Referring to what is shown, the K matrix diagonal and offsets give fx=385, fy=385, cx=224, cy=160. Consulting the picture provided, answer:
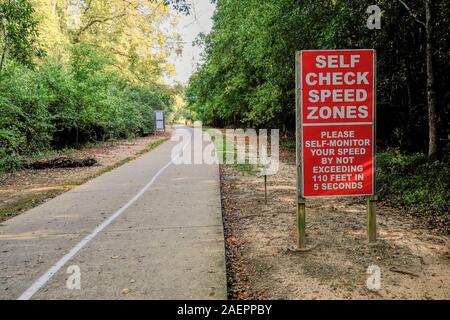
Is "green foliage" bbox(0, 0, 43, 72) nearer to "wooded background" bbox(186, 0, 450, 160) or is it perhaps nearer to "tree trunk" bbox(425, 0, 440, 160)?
"wooded background" bbox(186, 0, 450, 160)

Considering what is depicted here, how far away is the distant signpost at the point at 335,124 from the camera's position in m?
5.64

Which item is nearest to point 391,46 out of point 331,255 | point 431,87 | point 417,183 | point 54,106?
point 431,87

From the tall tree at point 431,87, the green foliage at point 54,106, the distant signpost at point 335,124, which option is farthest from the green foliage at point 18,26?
the tall tree at point 431,87

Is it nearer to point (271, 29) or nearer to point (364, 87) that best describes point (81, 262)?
point (364, 87)

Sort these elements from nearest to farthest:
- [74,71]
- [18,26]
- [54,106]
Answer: [18,26] < [54,106] < [74,71]

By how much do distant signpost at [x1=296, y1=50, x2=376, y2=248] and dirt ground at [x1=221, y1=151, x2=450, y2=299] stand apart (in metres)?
0.67

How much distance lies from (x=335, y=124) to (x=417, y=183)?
4.83 meters

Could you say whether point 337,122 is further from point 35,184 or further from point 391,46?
point 35,184

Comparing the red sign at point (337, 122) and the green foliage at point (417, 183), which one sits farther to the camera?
the green foliage at point (417, 183)

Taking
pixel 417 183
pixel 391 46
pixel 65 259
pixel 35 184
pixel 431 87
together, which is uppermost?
pixel 391 46

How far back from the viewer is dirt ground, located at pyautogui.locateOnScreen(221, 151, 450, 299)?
4.48m

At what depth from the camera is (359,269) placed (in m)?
5.00

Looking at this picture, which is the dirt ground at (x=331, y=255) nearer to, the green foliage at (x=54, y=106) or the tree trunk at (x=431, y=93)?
the tree trunk at (x=431, y=93)

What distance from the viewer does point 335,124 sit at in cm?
577
